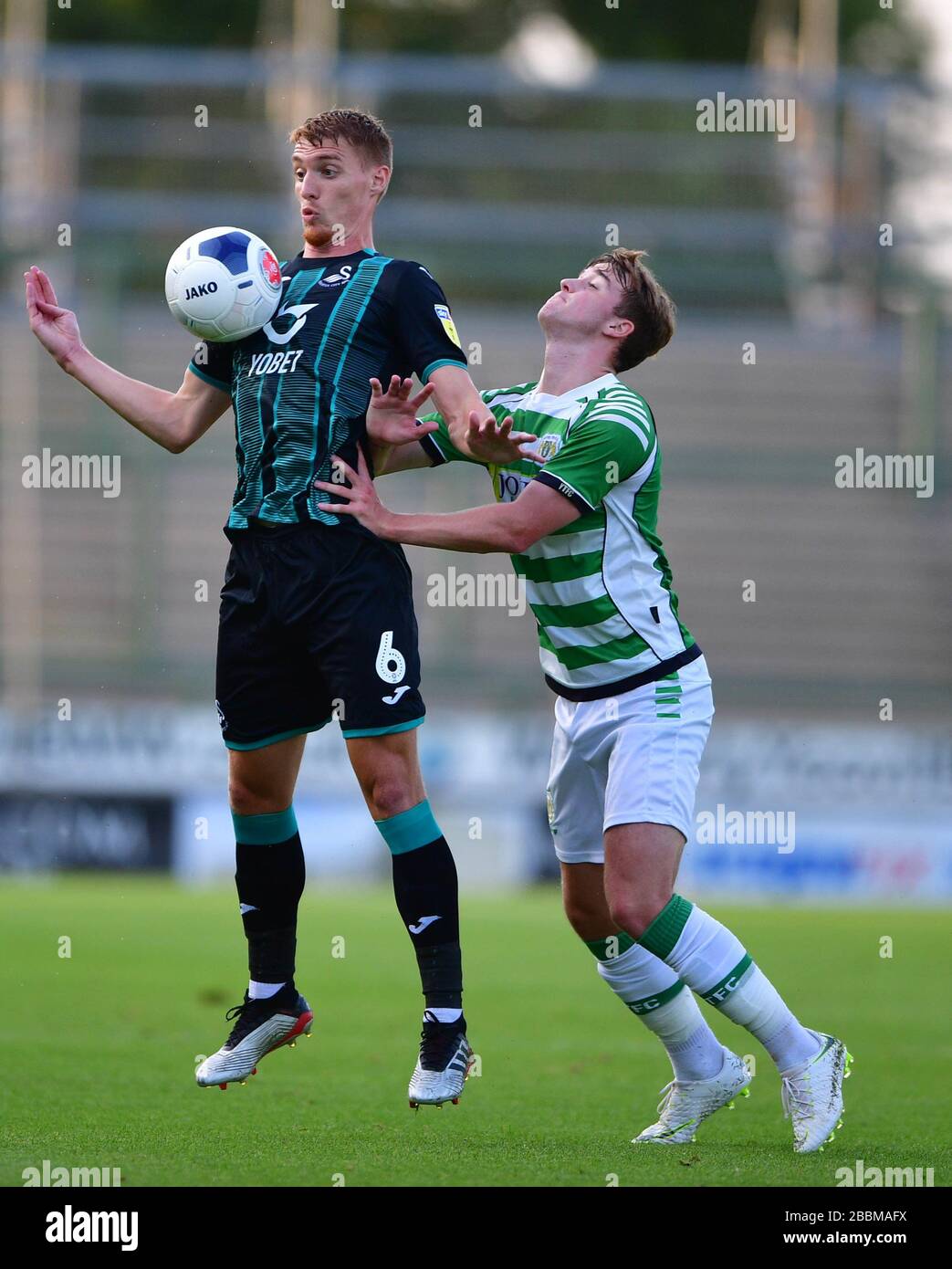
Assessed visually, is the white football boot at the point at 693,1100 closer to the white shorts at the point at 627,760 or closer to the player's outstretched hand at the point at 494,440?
the white shorts at the point at 627,760

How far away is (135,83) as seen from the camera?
22344 mm

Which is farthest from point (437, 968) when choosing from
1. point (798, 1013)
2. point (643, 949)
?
point (798, 1013)

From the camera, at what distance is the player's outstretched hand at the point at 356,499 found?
4824 millimetres

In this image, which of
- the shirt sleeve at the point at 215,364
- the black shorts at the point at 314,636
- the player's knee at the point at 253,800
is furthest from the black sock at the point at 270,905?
the shirt sleeve at the point at 215,364

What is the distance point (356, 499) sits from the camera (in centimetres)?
483

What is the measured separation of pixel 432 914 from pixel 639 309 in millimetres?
1896

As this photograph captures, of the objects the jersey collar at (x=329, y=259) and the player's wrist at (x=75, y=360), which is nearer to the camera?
the jersey collar at (x=329, y=259)

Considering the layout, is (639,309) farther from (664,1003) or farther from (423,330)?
(664,1003)

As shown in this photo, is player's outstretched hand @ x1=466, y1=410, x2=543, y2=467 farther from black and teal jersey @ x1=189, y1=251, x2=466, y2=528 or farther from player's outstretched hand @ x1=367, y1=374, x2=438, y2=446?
black and teal jersey @ x1=189, y1=251, x2=466, y2=528

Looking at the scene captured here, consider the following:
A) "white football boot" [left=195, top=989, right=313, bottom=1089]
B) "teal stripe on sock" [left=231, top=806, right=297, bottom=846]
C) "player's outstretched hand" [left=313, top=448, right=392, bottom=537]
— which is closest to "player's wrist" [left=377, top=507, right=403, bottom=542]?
"player's outstretched hand" [left=313, top=448, right=392, bottom=537]

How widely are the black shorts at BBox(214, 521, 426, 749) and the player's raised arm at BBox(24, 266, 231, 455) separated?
0.45 meters

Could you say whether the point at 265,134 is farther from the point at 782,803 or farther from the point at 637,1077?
the point at 637,1077

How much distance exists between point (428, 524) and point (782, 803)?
13091 millimetres

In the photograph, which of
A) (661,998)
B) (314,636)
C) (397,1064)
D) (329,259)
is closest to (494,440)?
(314,636)
